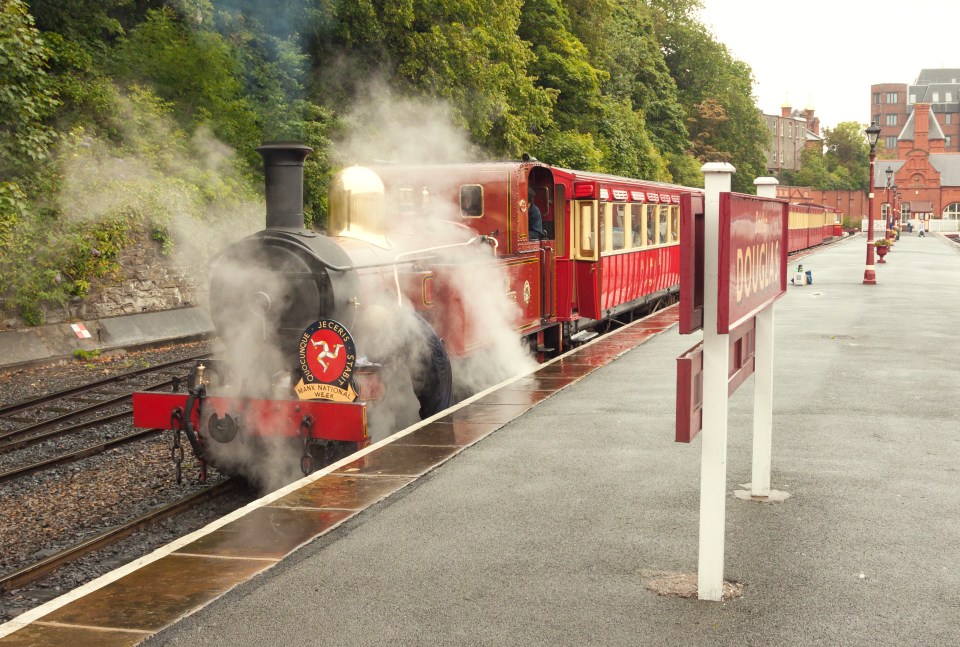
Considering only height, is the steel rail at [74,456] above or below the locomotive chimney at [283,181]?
below

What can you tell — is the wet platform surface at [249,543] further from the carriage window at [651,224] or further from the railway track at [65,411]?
the carriage window at [651,224]

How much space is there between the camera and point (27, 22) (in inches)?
556

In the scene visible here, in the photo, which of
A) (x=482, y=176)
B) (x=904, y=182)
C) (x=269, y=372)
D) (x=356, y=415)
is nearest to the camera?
(x=356, y=415)

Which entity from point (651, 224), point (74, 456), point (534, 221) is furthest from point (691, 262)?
point (651, 224)

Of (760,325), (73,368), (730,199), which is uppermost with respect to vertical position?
(730,199)

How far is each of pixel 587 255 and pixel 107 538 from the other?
8.54 m

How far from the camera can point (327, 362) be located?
6980 millimetres

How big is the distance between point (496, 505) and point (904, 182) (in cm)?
13194

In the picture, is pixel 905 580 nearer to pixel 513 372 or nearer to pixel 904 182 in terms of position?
pixel 513 372

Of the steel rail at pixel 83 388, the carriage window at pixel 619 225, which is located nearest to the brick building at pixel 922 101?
the carriage window at pixel 619 225

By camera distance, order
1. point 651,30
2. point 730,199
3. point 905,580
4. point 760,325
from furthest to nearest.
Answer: point 651,30 → point 760,325 → point 905,580 → point 730,199

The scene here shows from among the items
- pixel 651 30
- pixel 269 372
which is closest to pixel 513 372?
pixel 269 372

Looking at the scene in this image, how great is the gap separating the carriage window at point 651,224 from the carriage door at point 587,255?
173 inches

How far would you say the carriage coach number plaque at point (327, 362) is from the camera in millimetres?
6941
